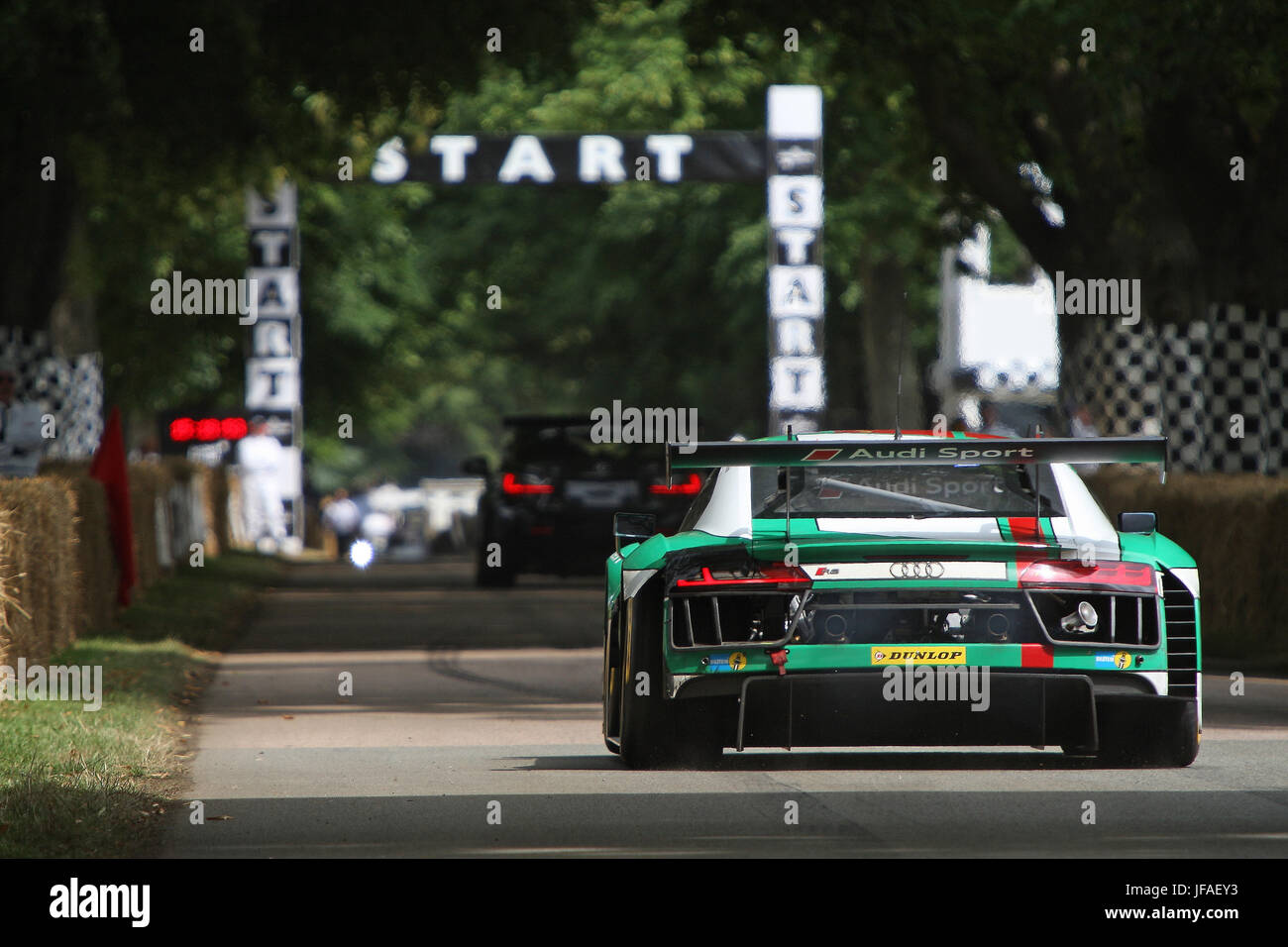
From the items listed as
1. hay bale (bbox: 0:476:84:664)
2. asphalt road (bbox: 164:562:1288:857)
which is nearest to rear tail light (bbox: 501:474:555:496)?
hay bale (bbox: 0:476:84:664)

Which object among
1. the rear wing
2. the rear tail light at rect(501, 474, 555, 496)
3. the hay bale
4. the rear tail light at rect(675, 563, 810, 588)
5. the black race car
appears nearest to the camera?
the rear tail light at rect(675, 563, 810, 588)

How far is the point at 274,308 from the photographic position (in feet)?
112

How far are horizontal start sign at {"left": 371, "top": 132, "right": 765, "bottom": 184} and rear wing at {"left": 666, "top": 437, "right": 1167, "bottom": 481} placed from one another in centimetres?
2237

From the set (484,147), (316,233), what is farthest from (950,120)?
(316,233)

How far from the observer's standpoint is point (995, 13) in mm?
24328

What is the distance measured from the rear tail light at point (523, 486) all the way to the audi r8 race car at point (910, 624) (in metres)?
16.3

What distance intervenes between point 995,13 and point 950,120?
5.01 ft

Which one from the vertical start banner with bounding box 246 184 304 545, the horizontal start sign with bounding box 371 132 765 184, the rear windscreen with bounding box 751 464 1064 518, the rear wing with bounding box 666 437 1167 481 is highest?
the horizontal start sign with bounding box 371 132 765 184

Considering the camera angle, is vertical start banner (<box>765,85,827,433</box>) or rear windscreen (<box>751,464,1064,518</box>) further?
vertical start banner (<box>765,85,827,433</box>)

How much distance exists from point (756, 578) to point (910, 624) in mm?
587

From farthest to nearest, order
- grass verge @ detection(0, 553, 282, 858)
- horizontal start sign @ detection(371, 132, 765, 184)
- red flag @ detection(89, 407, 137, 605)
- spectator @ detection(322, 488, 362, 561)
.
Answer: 1. spectator @ detection(322, 488, 362, 561)
2. horizontal start sign @ detection(371, 132, 765, 184)
3. red flag @ detection(89, 407, 137, 605)
4. grass verge @ detection(0, 553, 282, 858)

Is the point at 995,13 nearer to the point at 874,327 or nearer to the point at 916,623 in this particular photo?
the point at 916,623

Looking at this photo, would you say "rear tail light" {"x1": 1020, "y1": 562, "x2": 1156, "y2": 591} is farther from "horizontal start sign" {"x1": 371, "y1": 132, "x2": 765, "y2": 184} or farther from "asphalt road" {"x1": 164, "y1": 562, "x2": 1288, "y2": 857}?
"horizontal start sign" {"x1": 371, "y1": 132, "x2": 765, "y2": 184}

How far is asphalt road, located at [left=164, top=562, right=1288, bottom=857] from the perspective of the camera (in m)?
8.18
